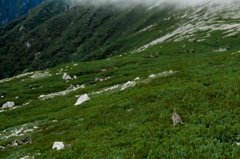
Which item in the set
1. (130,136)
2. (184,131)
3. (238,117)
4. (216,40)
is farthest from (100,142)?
(216,40)

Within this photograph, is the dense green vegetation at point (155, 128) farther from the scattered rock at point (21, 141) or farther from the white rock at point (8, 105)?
the white rock at point (8, 105)

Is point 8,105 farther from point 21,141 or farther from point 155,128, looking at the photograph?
point 155,128

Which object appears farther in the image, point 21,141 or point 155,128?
point 21,141

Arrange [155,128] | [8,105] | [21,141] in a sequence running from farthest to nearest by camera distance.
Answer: [8,105], [21,141], [155,128]

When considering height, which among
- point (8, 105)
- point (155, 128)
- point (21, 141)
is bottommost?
point (8, 105)

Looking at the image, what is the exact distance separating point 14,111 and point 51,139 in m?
20.8

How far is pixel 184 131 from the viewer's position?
9.08 meters

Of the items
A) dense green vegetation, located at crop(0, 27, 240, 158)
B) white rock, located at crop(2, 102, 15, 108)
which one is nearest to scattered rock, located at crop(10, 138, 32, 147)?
dense green vegetation, located at crop(0, 27, 240, 158)

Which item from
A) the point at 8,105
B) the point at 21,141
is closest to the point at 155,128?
the point at 21,141

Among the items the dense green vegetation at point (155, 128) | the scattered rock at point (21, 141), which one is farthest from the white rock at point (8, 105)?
the scattered rock at point (21, 141)

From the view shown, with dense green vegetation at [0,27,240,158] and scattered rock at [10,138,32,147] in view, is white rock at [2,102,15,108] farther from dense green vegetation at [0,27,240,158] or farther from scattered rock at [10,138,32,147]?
scattered rock at [10,138,32,147]

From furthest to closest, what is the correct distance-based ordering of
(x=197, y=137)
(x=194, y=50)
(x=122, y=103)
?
1. (x=194, y=50)
2. (x=122, y=103)
3. (x=197, y=137)

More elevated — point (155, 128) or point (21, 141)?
point (155, 128)

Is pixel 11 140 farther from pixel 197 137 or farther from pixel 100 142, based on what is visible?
pixel 197 137
